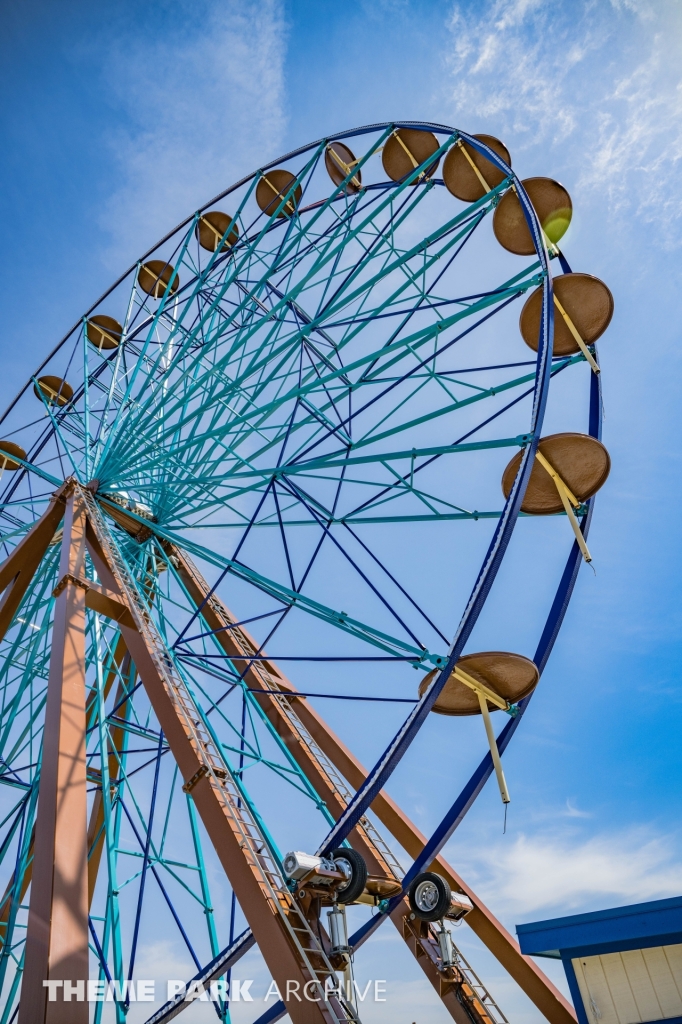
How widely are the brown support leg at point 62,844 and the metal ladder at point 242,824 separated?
70 cm

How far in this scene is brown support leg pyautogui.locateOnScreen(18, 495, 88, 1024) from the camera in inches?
199

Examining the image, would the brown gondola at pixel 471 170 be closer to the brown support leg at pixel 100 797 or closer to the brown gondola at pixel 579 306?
the brown gondola at pixel 579 306

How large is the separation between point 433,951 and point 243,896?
173 cm

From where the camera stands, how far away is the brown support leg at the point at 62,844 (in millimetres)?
5055

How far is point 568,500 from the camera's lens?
7918 mm

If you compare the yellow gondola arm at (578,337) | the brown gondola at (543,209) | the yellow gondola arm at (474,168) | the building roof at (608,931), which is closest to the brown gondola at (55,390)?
the yellow gondola arm at (474,168)

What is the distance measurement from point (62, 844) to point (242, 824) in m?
1.36

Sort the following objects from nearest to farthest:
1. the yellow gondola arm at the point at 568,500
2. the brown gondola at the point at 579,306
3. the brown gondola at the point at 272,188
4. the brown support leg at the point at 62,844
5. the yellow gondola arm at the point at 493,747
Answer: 1. the brown support leg at the point at 62,844
2. the yellow gondola arm at the point at 493,747
3. the yellow gondola arm at the point at 568,500
4. the brown gondola at the point at 579,306
5. the brown gondola at the point at 272,188

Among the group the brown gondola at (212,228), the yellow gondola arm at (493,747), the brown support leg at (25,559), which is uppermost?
the brown gondola at (212,228)

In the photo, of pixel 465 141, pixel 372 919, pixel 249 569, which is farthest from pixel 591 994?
pixel 465 141

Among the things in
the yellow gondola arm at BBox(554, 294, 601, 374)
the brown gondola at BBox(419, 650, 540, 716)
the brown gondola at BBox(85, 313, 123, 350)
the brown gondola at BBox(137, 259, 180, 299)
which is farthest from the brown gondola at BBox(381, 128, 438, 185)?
the brown gondola at BBox(419, 650, 540, 716)

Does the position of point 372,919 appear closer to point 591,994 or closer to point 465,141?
point 591,994

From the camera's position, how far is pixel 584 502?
8.19 meters

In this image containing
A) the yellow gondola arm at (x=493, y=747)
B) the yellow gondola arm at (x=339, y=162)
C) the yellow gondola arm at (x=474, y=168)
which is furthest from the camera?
the yellow gondola arm at (x=339, y=162)
